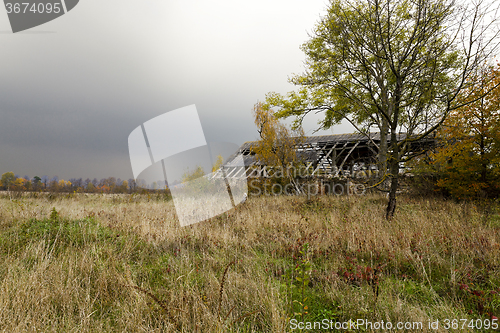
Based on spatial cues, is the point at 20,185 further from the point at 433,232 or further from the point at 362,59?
the point at 433,232

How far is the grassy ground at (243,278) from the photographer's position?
8.15 ft

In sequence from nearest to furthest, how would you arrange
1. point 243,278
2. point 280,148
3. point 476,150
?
point 243,278, point 476,150, point 280,148

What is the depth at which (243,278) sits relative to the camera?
11.1ft

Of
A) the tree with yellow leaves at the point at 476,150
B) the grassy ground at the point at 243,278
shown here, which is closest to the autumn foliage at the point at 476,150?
the tree with yellow leaves at the point at 476,150

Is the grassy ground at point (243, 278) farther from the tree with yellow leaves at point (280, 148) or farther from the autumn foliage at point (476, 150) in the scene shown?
the tree with yellow leaves at point (280, 148)

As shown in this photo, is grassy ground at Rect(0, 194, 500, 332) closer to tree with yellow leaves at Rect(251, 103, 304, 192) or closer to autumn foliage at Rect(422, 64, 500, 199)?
autumn foliage at Rect(422, 64, 500, 199)

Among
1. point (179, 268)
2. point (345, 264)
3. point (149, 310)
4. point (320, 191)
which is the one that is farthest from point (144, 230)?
point (320, 191)

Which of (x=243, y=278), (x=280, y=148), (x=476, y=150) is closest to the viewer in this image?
(x=243, y=278)

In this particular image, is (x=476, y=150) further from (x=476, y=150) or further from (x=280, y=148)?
(x=280, y=148)

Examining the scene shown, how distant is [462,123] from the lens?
34.2ft

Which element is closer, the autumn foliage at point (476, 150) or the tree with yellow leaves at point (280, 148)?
the autumn foliage at point (476, 150)

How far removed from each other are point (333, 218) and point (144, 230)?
5.33 m

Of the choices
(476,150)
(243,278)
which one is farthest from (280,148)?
(243,278)

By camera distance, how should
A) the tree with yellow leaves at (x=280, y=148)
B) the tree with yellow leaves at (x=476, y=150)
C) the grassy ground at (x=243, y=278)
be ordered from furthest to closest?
the tree with yellow leaves at (x=280, y=148)
the tree with yellow leaves at (x=476, y=150)
the grassy ground at (x=243, y=278)
